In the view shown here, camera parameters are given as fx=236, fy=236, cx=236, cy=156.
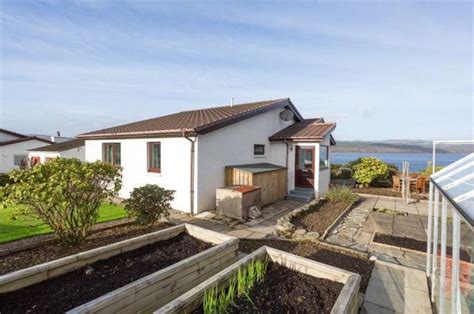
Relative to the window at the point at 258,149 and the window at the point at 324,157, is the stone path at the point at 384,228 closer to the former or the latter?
the window at the point at 324,157

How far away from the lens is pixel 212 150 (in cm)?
909

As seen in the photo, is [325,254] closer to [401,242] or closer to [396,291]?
[396,291]

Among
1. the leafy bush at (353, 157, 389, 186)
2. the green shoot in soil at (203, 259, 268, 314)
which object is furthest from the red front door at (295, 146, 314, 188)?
the green shoot in soil at (203, 259, 268, 314)

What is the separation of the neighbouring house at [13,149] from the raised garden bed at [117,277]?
2442 cm

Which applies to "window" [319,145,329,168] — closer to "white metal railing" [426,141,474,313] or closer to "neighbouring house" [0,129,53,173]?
"white metal railing" [426,141,474,313]

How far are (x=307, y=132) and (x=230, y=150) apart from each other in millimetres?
4567

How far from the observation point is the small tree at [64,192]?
14.4 ft

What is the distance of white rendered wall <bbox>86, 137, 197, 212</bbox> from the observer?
879cm

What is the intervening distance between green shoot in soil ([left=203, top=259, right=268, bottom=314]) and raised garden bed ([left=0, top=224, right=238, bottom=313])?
79 centimetres

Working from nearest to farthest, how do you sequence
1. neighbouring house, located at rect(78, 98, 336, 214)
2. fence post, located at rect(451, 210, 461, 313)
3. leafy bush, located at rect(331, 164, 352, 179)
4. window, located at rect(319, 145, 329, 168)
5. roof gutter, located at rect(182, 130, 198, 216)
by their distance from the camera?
fence post, located at rect(451, 210, 461, 313) → roof gutter, located at rect(182, 130, 198, 216) → neighbouring house, located at rect(78, 98, 336, 214) → window, located at rect(319, 145, 329, 168) → leafy bush, located at rect(331, 164, 352, 179)

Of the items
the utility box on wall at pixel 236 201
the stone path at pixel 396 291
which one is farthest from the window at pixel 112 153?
the stone path at pixel 396 291

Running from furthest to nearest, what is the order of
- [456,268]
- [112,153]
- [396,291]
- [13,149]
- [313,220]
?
[13,149] < [112,153] < [313,220] < [396,291] < [456,268]

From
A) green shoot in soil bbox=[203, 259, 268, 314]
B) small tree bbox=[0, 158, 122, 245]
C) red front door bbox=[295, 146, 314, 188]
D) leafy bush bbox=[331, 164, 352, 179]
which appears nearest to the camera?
green shoot in soil bbox=[203, 259, 268, 314]

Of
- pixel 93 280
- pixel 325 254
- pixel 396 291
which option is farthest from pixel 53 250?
pixel 396 291
